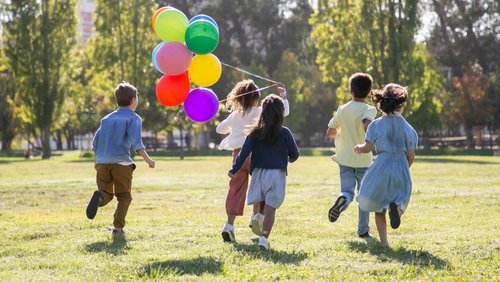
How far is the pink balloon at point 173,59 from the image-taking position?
861 cm

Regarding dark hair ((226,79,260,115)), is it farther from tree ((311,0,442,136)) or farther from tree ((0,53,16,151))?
tree ((0,53,16,151))

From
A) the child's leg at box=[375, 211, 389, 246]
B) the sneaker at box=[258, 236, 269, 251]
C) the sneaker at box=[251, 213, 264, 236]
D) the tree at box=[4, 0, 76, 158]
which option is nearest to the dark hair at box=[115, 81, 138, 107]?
the sneaker at box=[251, 213, 264, 236]

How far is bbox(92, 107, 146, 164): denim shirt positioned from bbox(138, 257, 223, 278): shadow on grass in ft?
6.90

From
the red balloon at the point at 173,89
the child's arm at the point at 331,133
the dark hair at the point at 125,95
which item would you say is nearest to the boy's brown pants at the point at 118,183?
the dark hair at the point at 125,95

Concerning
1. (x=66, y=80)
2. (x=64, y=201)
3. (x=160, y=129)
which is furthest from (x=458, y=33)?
(x=64, y=201)

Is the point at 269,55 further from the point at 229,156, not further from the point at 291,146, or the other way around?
the point at 291,146

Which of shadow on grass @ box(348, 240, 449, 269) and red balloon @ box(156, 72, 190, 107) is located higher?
red balloon @ box(156, 72, 190, 107)

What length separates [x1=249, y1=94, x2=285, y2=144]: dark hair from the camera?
282 inches

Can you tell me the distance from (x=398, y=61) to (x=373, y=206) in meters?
32.8

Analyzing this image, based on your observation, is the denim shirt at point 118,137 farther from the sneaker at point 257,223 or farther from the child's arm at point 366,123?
the child's arm at point 366,123

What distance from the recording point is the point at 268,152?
7.27m

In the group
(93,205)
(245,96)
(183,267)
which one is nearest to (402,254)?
(183,267)

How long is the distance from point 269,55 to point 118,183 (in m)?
55.1

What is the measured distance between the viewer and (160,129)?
48531 millimetres
